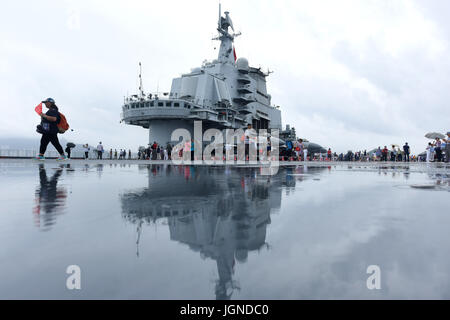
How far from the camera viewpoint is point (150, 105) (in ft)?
119

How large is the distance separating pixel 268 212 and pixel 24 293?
7.06 feet

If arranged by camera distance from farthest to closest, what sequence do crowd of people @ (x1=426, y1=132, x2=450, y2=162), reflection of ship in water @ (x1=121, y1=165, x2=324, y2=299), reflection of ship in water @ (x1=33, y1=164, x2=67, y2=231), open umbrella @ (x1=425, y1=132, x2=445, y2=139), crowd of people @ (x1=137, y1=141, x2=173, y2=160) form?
crowd of people @ (x1=137, y1=141, x2=173, y2=160), open umbrella @ (x1=425, y1=132, x2=445, y2=139), crowd of people @ (x1=426, y1=132, x2=450, y2=162), reflection of ship in water @ (x1=33, y1=164, x2=67, y2=231), reflection of ship in water @ (x1=121, y1=165, x2=324, y2=299)

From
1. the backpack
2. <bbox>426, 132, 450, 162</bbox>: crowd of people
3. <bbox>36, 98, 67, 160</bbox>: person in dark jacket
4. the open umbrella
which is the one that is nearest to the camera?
<bbox>36, 98, 67, 160</bbox>: person in dark jacket

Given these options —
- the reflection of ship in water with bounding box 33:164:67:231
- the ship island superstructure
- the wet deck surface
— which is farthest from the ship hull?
the wet deck surface

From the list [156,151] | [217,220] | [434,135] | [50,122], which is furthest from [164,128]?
[217,220]

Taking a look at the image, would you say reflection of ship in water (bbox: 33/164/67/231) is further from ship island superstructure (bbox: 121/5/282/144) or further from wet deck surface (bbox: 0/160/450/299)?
ship island superstructure (bbox: 121/5/282/144)

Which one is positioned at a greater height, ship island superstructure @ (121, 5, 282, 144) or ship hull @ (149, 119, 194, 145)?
ship island superstructure @ (121, 5, 282, 144)

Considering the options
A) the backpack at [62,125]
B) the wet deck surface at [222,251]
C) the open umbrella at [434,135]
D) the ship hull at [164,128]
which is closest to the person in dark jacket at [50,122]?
the backpack at [62,125]

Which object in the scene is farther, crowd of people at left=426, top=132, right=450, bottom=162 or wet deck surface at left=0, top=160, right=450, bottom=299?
crowd of people at left=426, top=132, right=450, bottom=162

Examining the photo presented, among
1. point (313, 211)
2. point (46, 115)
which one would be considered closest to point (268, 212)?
point (313, 211)

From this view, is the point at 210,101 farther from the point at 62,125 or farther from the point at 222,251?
the point at 222,251

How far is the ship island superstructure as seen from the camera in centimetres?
3641

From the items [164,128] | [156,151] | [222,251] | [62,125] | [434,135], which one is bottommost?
[222,251]

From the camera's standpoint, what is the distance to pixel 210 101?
4056 cm
